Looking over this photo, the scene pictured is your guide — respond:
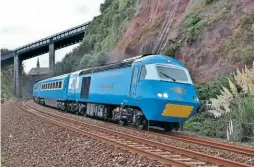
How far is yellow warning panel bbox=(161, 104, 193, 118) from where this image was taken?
47.8 feet

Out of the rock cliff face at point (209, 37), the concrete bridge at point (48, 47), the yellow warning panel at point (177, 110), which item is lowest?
the yellow warning panel at point (177, 110)

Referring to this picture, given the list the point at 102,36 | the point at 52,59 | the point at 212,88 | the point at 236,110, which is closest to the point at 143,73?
the point at 236,110

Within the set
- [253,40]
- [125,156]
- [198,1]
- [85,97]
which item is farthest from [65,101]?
[125,156]

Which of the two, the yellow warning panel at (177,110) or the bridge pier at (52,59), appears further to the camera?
the bridge pier at (52,59)

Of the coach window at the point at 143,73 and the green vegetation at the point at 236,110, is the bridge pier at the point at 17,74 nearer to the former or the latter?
the coach window at the point at 143,73

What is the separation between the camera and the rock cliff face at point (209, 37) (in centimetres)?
2103

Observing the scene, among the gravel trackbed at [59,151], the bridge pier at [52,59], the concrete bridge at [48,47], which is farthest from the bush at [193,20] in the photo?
the bridge pier at [52,59]

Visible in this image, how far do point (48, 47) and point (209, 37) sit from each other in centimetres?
5303

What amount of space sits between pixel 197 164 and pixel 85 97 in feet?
49.3

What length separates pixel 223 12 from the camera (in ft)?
83.1

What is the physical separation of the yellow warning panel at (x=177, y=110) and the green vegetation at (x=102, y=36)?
3048 centimetres

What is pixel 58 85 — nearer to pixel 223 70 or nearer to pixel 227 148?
pixel 223 70

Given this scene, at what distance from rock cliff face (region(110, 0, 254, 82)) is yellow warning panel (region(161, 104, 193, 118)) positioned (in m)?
5.81

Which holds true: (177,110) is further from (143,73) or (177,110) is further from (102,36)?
(102,36)
